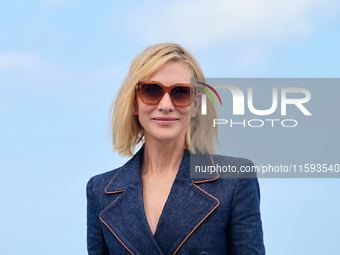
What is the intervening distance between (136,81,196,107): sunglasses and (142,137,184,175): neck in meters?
0.39

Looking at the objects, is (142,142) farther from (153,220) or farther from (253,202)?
(253,202)

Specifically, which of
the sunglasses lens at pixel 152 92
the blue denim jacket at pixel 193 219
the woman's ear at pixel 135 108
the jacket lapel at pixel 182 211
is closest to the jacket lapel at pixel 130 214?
the blue denim jacket at pixel 193 219

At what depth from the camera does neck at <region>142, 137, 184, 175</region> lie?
14.5 feet

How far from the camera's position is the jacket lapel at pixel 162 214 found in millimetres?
4168

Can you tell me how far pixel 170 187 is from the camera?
4.43 m

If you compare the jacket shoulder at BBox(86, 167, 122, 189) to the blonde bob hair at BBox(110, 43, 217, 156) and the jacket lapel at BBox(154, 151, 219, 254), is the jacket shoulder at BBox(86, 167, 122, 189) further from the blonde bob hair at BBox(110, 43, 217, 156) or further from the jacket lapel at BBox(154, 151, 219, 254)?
the jacket lapel at BBox(154, 151, 219, 254)

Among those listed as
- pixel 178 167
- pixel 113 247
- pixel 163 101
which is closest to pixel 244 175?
pixel 178 167

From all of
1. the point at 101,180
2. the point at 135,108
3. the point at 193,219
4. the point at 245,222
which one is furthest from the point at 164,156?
the point at 245,222

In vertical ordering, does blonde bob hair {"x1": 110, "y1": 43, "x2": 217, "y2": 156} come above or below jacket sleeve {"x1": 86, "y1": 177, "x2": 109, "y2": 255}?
above

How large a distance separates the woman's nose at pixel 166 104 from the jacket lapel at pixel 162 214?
51 centimetres

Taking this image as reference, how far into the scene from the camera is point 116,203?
455 centimetres

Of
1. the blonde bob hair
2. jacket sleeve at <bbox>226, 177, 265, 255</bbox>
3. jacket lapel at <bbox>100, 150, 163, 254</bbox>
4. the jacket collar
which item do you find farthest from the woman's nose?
jacket sleeve at <bbox>226, 177, 265, 255</bbox>

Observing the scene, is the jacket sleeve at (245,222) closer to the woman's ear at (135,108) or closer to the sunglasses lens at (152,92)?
the sunglasses lens at (152,92)

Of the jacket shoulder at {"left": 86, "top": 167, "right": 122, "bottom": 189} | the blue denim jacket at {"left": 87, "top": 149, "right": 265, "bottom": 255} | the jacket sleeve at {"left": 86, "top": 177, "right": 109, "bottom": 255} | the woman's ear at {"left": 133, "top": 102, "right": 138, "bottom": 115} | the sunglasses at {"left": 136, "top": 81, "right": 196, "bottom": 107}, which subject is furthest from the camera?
the jacket shoulder at {"left": 86, "top": 167, "right": 122, "bottom": 189}
